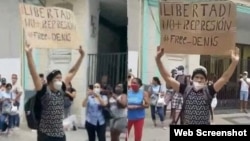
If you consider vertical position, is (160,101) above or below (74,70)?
below

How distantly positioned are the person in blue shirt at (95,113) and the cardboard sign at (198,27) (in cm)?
56

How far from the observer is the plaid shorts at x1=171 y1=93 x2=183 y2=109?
3.38m

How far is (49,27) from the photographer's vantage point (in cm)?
339

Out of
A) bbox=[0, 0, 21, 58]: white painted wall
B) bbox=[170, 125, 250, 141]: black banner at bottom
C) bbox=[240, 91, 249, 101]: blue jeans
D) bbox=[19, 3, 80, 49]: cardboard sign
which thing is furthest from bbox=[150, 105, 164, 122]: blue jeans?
bbox=[240, 91, 249, 101]: blue jeans

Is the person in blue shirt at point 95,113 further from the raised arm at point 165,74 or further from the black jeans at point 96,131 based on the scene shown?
the raised arm at point 165,74

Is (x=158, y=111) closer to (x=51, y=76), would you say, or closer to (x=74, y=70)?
(x=74, y=70)

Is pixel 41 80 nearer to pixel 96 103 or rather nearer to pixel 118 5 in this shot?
pixel 96 103

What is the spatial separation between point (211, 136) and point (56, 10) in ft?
4.13

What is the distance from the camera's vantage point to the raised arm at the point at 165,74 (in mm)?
3164

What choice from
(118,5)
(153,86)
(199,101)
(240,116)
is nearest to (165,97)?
(153,86)

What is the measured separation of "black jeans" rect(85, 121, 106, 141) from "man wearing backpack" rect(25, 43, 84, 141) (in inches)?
10.5

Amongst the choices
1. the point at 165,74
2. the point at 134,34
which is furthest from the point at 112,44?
the point at 165,74

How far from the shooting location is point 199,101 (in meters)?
3.17

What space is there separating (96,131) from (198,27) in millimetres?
1000
